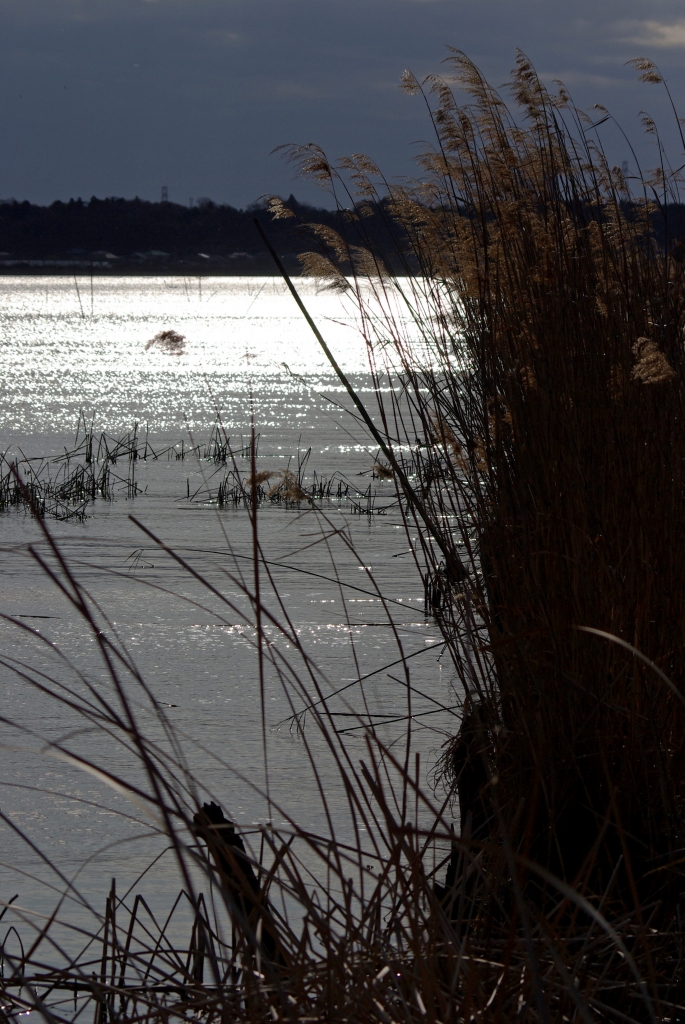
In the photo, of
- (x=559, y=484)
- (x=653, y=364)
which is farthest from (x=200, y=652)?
(x=653, y=364)

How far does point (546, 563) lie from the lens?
171cm

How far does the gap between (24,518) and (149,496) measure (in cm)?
67

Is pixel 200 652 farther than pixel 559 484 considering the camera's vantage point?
Yes

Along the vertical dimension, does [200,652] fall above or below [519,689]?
below

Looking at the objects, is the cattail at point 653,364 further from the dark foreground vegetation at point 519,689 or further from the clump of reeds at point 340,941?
the clump of reeds at point 340,941

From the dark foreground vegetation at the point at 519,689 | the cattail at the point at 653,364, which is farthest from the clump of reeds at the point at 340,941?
the cattail at the point at 653,364

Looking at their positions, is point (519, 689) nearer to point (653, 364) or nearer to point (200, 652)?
point (653, 364)

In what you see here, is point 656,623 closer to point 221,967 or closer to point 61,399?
point 221,967

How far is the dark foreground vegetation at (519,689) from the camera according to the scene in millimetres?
1060

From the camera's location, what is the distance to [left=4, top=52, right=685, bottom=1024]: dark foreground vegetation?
106 centimetres

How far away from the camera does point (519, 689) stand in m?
1.60


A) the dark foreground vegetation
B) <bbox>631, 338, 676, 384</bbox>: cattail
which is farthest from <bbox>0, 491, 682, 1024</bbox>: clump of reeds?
<bbox>631, 338, 676, 384</bbox>: cattail

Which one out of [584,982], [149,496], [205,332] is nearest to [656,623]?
[584,982]

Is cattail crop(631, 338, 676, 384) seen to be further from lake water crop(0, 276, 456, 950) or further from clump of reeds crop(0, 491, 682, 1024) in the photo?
clump of reeds crop(0, 491, 682, 1024)
